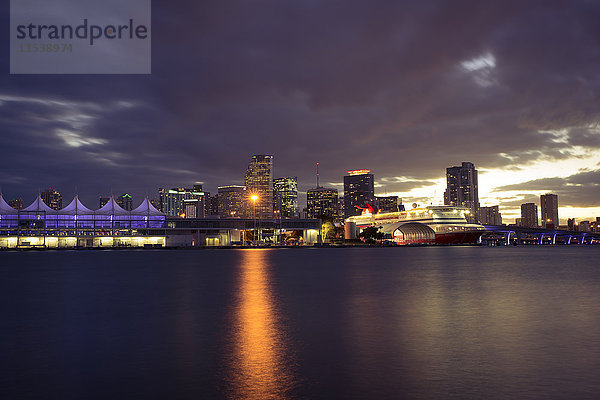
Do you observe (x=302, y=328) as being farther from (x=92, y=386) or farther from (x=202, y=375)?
(x=92, y=386)

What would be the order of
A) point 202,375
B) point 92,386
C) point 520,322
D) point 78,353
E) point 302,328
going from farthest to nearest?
1. point 520,322
2. point 302,328
3. point 78,353
4. point 202,375
5. point 92,386

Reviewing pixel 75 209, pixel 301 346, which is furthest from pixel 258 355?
pixel 75 209

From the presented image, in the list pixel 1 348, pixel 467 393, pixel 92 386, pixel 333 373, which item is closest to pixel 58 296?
pixel 1 348

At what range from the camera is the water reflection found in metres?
11.8

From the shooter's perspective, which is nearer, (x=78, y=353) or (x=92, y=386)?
(x=92, y=386)

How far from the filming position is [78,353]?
52.7 feet

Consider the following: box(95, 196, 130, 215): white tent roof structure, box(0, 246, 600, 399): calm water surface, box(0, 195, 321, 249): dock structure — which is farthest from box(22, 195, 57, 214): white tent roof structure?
box(0, 246, 600, 399): calm water surface

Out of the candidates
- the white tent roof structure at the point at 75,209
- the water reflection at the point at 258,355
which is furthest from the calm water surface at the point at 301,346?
the white tent roof structure at the point at 75,209

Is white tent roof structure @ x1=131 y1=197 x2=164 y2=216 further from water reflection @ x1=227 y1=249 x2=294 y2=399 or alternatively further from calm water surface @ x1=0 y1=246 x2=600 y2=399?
water reflection @ x1=227 y1=249 x2=294 y2=399

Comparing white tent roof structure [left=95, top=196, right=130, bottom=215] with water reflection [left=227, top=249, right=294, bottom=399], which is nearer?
water reflection [left=227, top=249, right=294, bottom=399]

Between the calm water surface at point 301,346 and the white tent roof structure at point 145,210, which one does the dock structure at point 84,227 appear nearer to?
the white tent roof structure at point 145,210

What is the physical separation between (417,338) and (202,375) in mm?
8517

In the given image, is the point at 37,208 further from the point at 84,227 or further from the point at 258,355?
the point at 258,355

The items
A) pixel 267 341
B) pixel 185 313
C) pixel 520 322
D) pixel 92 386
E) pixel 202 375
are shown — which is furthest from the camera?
pixel 185 313
